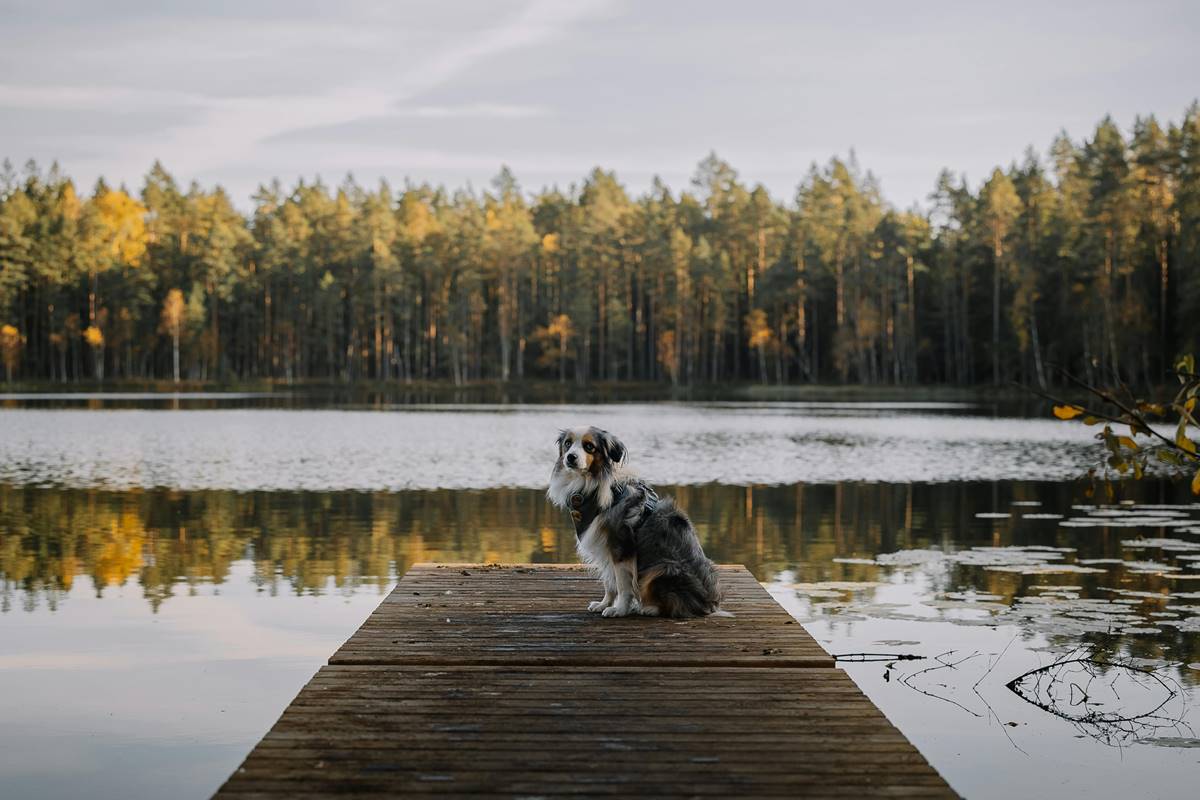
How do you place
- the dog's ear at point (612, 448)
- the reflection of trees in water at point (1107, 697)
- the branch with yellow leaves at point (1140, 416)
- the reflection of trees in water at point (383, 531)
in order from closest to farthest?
the branch with yellow leaves at point (1140, 416) → the reflection of trees in water at point (1107, 697) → the dog's ear at point (612, 448) → the reflection of trees in water at point (383, 531)

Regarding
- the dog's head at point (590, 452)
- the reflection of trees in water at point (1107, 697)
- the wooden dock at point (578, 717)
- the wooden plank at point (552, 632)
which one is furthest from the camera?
the dog's head at point (590, 452)

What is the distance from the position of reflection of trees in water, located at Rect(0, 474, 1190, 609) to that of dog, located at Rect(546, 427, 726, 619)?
4886 millimetres

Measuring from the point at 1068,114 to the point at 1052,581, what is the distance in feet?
255

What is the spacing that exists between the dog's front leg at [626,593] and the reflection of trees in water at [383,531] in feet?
15.8

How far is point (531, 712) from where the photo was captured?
5785 millimetres

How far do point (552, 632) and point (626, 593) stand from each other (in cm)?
68

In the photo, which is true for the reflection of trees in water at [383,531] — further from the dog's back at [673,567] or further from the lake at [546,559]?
the dog's back at [673,567]

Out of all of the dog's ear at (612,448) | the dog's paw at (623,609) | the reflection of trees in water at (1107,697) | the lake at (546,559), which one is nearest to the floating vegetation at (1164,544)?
the lake at (546,559)

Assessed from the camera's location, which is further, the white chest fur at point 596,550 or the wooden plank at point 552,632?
the white chest fur at point 596,550

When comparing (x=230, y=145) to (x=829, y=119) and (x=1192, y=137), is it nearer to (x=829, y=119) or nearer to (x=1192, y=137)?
(x=829, y=119)

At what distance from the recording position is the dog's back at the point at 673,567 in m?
7.69

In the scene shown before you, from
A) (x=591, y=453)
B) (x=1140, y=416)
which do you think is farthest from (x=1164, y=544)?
(x=1140, y=416)

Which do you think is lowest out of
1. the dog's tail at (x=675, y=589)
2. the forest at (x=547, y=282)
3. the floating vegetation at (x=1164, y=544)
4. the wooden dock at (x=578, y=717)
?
the floating vegetation at (x=1164, y=544)

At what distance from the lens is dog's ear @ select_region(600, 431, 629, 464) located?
25.4 ft
